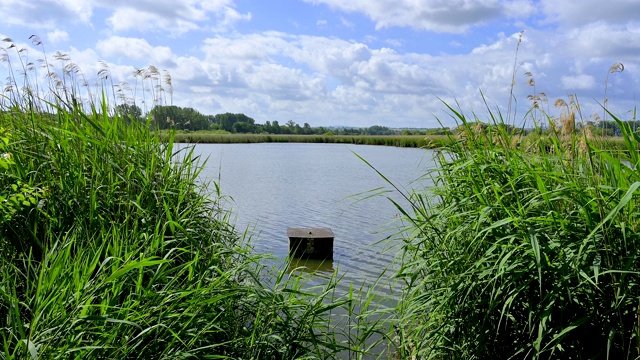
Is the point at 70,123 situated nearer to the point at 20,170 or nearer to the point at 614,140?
the point at 20,170

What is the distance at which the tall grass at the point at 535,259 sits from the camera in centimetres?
268

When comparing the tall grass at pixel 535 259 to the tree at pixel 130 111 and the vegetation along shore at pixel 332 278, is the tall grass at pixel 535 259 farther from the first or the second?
the tree at pixel 130 111

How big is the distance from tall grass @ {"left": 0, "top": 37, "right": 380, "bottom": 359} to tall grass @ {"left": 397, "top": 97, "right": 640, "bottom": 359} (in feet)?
2.31

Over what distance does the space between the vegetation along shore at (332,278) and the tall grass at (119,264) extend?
0.05 ft

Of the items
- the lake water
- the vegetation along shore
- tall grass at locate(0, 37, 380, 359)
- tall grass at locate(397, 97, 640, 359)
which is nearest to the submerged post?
the lake water

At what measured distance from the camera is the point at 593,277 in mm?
2707

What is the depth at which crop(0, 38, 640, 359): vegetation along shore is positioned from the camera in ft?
8.60

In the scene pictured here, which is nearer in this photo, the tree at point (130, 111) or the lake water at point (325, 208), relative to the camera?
the tree at point (130, 111)

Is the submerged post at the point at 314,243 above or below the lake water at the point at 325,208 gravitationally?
above

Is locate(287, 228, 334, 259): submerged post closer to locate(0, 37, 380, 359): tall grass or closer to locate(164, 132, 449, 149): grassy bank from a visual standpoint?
locate(0, 37, 380, 359): tall grass

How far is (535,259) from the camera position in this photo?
2.74 metres

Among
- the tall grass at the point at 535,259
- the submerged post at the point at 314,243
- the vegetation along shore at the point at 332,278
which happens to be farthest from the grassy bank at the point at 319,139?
the tall grass at the point at 535,259

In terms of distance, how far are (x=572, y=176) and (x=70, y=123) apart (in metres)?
3.83

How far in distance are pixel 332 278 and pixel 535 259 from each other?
1287mm
